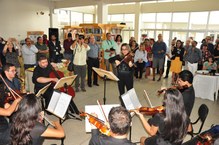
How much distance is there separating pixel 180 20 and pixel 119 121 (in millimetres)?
10941

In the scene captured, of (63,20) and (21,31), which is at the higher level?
(63,20)

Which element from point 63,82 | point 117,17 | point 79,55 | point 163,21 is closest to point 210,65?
point 79,55

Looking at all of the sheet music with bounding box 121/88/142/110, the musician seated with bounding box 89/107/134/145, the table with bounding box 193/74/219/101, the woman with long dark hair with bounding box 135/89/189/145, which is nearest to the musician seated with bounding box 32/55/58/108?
the sheet music with bounding box 121/88/142/110

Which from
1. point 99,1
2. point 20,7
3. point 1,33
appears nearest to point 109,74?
point 99,1

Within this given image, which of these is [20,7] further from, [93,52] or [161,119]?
[161,119]

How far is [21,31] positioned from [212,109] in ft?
30.6

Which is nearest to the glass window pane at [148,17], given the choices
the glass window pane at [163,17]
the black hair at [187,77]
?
the glass window pane at [163,17]

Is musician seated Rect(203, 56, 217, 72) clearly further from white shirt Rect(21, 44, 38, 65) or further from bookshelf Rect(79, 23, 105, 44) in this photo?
A: white shirt Rect(21, 44, 38, 65)

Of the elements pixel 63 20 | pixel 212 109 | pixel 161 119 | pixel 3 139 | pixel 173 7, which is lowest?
pixel 212 109

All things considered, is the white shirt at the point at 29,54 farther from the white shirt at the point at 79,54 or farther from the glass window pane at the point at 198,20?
the glass window pane at the point at 198,20

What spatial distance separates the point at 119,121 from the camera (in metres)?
1.57

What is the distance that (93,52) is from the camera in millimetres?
6309

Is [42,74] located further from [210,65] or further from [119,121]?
[210,65]

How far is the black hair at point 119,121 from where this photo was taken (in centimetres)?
154
